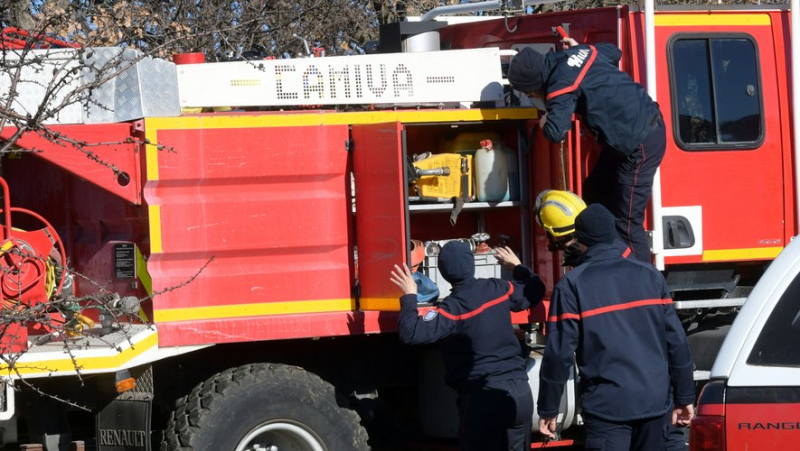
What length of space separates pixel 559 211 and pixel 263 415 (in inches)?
81.6

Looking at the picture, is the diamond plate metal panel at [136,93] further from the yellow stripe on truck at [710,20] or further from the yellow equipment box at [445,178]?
the yellow stripe on truck at [710,20]

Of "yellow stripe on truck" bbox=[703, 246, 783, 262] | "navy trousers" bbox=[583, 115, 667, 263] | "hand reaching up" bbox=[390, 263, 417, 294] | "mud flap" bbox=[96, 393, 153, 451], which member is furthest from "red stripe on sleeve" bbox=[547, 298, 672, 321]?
"mud flap" bbox=[96, 393, 153, 451]

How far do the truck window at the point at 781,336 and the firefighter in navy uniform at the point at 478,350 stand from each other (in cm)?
240

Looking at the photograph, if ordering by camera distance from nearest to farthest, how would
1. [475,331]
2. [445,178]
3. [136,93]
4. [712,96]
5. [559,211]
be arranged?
[475,331]
[136,93]
[559,211]
[445,178]
[712,96]

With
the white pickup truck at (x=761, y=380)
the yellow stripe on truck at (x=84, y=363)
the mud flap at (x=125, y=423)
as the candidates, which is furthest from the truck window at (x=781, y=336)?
the mud flap at (x=125, y=423)

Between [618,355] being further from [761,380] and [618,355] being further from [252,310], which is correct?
[252,310]

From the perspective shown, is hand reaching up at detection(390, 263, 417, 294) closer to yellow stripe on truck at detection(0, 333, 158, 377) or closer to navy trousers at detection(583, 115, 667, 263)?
navy trousers at detection(583, 115, 667, 263)

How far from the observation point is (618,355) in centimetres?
526

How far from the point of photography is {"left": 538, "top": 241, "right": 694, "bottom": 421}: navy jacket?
526 centimetres

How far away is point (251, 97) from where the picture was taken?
6.96 meters

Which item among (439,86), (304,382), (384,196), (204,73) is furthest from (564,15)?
(304,382)

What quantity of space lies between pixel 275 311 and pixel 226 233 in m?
0.54

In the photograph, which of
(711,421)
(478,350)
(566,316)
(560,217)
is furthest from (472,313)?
(711,421)

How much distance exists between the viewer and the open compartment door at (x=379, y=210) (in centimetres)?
672
